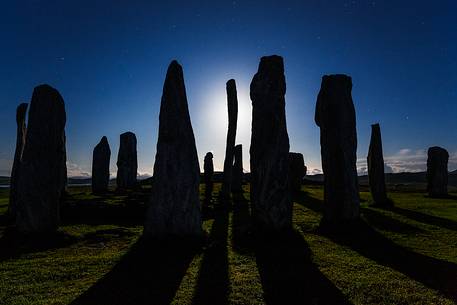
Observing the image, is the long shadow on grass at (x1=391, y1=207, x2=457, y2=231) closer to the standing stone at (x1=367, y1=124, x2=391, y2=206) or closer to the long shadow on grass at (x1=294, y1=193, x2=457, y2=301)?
the standing stone at (x1=367, y1=124, x2=391, y2=206)

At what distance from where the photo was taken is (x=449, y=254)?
9992mm

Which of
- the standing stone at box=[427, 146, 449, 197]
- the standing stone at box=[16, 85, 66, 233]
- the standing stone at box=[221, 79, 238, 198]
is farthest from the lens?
the standing stone at box=[427, 146, 449, 197]

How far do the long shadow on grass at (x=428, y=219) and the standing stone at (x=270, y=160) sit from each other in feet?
23.5

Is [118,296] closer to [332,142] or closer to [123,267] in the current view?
[123,267]

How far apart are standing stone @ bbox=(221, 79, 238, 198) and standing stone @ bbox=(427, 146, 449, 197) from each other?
54.4 ft

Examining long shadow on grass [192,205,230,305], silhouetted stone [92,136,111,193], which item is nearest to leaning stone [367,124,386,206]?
long shadow on grass [192,205,230,305]

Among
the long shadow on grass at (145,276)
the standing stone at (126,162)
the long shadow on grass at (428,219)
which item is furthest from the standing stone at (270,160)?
the standing stone at (126,162)

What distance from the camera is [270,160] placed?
1209 centimetres

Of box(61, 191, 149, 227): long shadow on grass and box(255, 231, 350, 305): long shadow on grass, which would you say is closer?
box(255, 231, 350, 305): long shadow on grass

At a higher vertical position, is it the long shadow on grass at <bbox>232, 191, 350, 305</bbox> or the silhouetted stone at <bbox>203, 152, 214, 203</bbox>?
the silhouetted stone at <bbox>203, 152, 214, 203</bbox>

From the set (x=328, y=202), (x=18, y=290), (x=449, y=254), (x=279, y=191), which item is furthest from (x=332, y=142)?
(x=18, y=290)

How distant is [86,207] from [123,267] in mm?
11905

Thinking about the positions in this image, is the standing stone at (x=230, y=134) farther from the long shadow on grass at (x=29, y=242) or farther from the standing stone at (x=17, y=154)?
the long shadow on grass at (x=29, y=242)

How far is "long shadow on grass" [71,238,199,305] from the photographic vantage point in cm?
661
